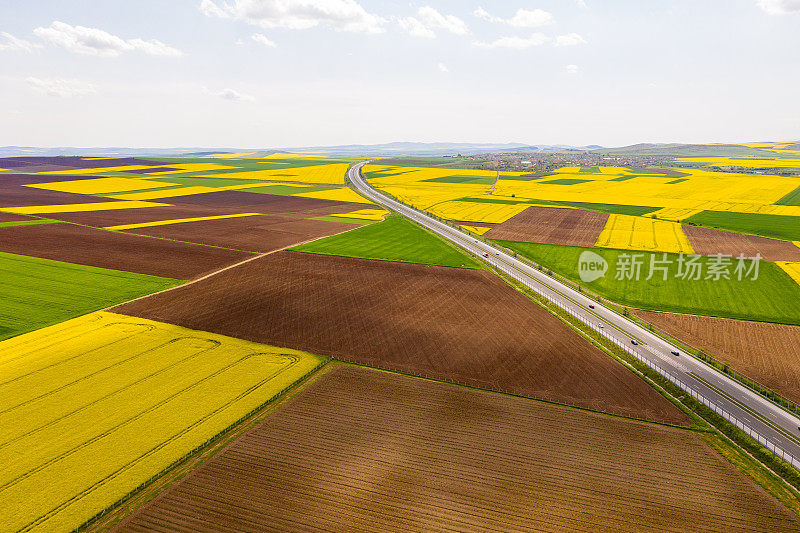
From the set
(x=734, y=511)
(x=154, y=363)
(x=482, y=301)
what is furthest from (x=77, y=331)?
(x=734, y=511)

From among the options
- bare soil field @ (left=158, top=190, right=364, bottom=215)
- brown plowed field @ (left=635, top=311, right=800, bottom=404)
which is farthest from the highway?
bare soil field @ (left=158, top=190, right=364, bottom=215)

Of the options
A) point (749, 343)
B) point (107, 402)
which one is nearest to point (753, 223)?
point (749, 343)

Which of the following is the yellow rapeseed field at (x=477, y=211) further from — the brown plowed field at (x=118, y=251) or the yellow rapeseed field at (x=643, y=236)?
the brown plowed field at (x=118, y=251)

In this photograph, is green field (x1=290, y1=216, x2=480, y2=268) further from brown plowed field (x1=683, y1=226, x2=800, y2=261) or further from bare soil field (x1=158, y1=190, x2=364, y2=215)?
brown plowed field (x1=683, y1=226, x2=800, y2=261)
